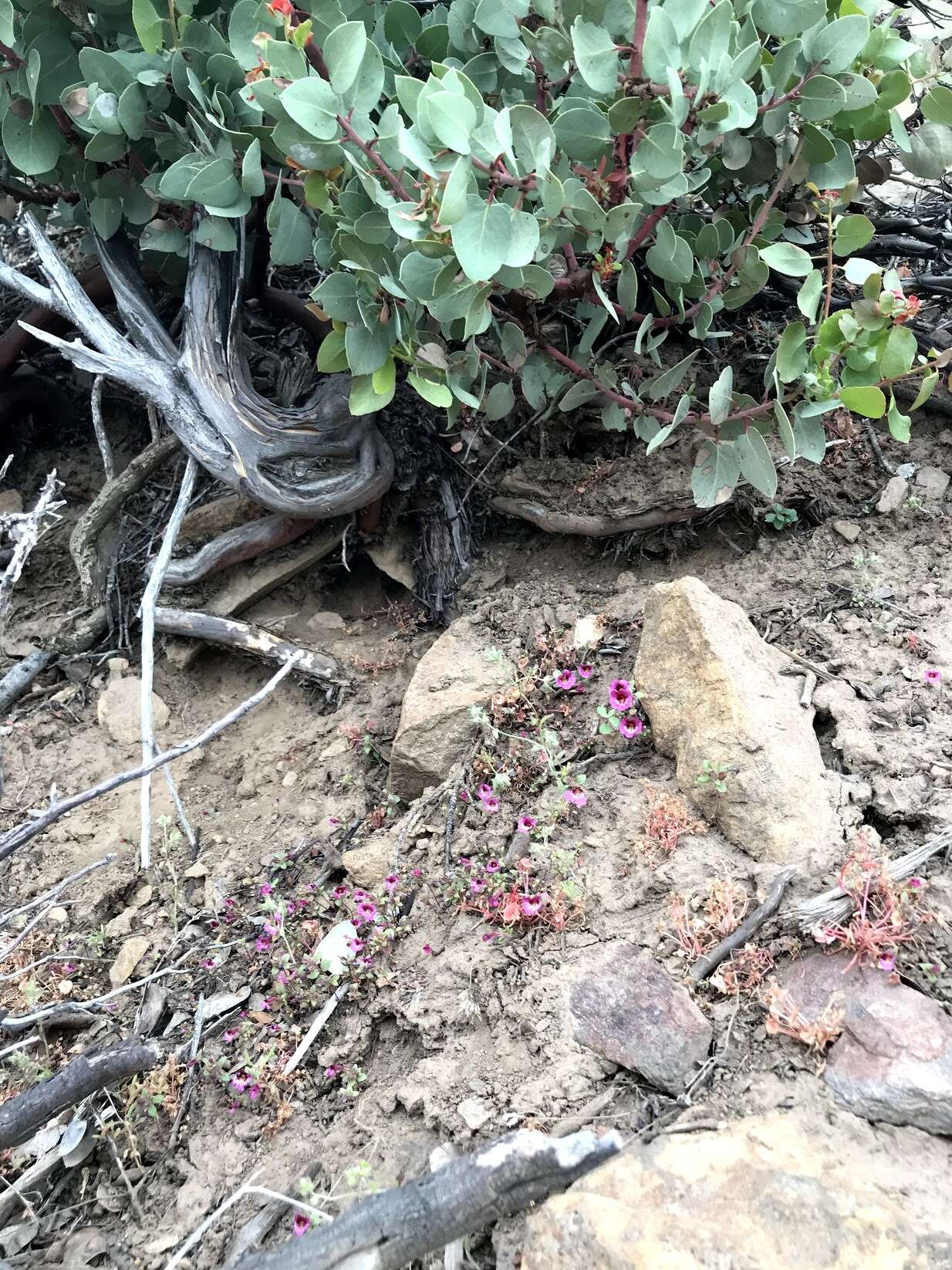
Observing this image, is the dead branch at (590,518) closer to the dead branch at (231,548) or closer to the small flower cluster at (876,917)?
the dead branch at (231,548)

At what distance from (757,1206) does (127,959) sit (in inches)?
81.3

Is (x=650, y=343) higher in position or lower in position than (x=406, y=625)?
higher

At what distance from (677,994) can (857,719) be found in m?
0.99

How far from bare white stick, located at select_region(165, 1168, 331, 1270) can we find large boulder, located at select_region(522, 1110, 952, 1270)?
0.45 m

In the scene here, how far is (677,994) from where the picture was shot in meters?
1.87

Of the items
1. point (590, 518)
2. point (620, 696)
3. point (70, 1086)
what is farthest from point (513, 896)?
point (590, 518)

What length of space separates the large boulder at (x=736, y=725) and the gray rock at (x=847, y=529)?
2.26ft

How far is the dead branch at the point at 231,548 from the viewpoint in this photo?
3.63 metres

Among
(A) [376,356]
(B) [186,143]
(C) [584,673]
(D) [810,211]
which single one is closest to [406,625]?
(C) [584,673]

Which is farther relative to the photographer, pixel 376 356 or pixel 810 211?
pixel 810 211

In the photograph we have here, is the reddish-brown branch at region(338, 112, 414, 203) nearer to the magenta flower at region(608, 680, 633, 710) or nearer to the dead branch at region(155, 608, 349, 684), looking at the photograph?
the magenta flower at region(608, 680, 633, 710)

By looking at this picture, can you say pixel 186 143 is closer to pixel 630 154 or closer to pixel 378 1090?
pixel 630 154

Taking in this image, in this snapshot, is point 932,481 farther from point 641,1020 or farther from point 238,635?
point 238,635

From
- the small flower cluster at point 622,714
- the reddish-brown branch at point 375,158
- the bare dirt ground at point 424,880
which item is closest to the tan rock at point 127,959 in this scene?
the bare dirt ground at point 424,880
